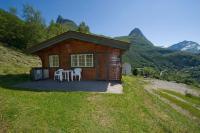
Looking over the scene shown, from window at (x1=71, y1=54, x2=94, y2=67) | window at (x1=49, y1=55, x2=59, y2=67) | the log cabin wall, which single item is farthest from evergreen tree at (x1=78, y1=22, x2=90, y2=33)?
window at (x1=71, y1=54, x2=94, y2=67)

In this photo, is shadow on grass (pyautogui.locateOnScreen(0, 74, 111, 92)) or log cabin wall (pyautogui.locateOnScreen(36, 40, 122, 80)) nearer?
shadow on grass (pyautogui.locateOnScreen(0, 74, 111, 92))

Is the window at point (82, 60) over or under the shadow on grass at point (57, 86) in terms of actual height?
over

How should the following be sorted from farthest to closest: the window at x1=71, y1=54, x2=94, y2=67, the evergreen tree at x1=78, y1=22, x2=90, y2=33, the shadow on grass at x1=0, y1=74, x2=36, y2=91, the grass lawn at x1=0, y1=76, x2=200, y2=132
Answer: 1. the evergreen tree at x1=78, y1=22, x2=90, y2=33
2. the window at x1=71, y1=54, x2=94, y2=67
3. the shadow on grass at x1=0, y1=74, x2=36, y2=91
4. the grass lawn at x1=0, y1=76, x2=200, y2=132

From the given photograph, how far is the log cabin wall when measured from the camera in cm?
1359

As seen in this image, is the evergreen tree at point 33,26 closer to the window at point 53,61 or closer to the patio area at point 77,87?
the window at point 53,61

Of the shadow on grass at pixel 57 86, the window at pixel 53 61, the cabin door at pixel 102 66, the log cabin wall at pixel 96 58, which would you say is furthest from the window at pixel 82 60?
the shadow on grass at pixel 57 86

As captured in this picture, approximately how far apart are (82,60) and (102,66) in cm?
169

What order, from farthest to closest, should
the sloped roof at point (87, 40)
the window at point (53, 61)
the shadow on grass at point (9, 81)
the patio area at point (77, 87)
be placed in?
1. the window at point (53, 61)
2. the sloped roof at point (87, 40)
3. the shadow on grass at point (9, 81)
4. the patio area at point (77, 87)

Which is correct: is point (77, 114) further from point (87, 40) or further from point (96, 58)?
point (87, 40)

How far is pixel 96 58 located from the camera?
13.8 m

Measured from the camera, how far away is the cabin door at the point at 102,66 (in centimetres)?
1359

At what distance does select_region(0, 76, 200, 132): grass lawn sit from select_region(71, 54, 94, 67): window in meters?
5.07

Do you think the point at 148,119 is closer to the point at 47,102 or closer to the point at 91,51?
the point at 47,102

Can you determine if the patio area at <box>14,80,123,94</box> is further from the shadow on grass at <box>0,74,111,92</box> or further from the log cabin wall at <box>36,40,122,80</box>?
the log cabin wall at <box>36,40,122,80</box>
